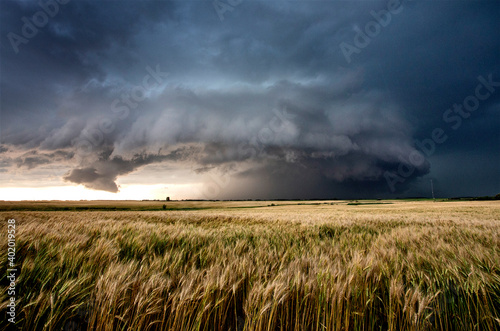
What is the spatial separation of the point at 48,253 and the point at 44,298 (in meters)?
1.39

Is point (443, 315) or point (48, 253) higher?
point (48, 253)

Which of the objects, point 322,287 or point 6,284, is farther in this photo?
point 6,284

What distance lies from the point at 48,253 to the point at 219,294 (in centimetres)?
230

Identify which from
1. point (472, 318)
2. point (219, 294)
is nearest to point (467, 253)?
point (472, 318)

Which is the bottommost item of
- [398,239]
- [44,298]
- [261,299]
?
[398,239]

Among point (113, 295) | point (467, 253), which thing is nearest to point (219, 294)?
point (113, 295)

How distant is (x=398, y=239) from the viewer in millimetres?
4832

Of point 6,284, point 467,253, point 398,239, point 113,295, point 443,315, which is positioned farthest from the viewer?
point 398,239

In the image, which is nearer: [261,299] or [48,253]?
[261,299]

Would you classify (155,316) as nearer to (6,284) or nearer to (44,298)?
(44,298)

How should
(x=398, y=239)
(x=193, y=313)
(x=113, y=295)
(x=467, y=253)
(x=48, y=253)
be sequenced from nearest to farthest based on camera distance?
(x=113, y=295) → (x=193, y=313) → (x=48, y=253) → (x=467, y=253) → (x=398, y=239)

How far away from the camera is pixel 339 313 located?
1543 millimetres

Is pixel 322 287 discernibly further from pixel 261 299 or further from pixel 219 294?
pixel 219 294

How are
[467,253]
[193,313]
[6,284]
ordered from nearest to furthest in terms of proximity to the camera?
[193,313] < [6,284] < [467,253]
